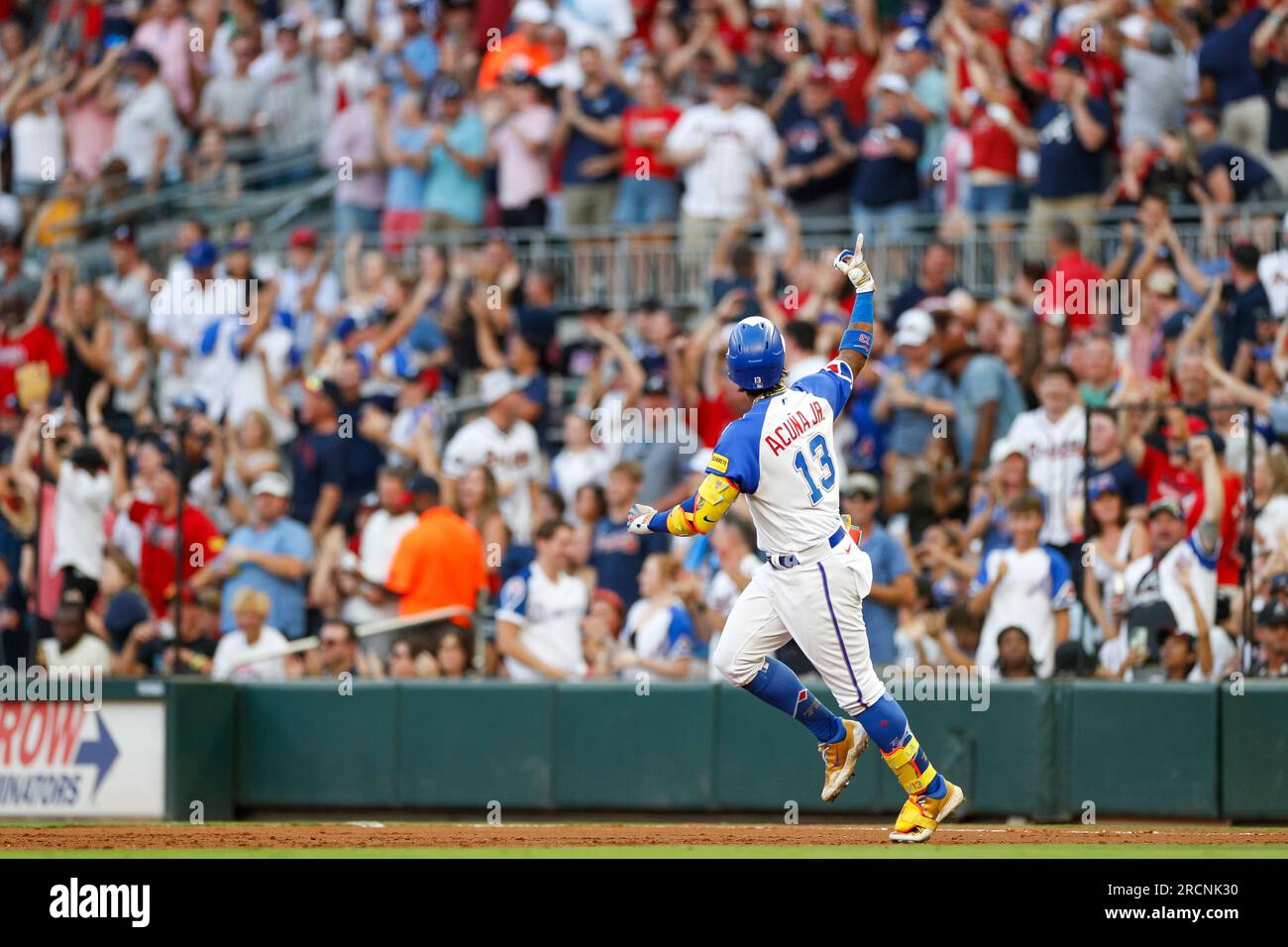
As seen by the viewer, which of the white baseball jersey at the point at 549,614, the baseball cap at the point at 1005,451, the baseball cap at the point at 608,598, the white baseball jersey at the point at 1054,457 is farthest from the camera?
the white baseball jersey at the point at 549,614

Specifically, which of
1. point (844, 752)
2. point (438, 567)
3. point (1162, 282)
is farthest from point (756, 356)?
point (1162, 282)

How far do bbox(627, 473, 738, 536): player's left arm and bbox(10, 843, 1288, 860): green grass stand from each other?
1407 mm

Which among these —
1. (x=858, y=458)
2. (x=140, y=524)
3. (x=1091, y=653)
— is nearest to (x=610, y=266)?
(x=858, y=458)

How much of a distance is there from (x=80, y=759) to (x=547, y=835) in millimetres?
3743

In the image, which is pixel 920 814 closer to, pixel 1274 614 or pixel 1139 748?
pixel 1139 748

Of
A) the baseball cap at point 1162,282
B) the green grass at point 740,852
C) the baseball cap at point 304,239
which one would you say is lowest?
the green grass at point 740,852

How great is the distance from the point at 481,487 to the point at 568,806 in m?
2.39

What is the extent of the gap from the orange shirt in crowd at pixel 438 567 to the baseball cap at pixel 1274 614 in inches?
190

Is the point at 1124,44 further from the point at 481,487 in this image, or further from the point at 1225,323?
the point at 481,487

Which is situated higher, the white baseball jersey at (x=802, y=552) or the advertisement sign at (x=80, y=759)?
the white baseball jersey at (x=802, y=552)

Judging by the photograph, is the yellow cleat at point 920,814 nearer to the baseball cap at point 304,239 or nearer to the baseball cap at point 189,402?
the baseball cap at point 189,402

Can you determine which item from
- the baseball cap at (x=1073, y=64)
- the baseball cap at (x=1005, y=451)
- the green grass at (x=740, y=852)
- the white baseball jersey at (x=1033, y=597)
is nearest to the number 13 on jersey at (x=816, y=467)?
the green grass at (x=740, y=852)

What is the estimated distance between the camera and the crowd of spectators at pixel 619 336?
12.7 meters
